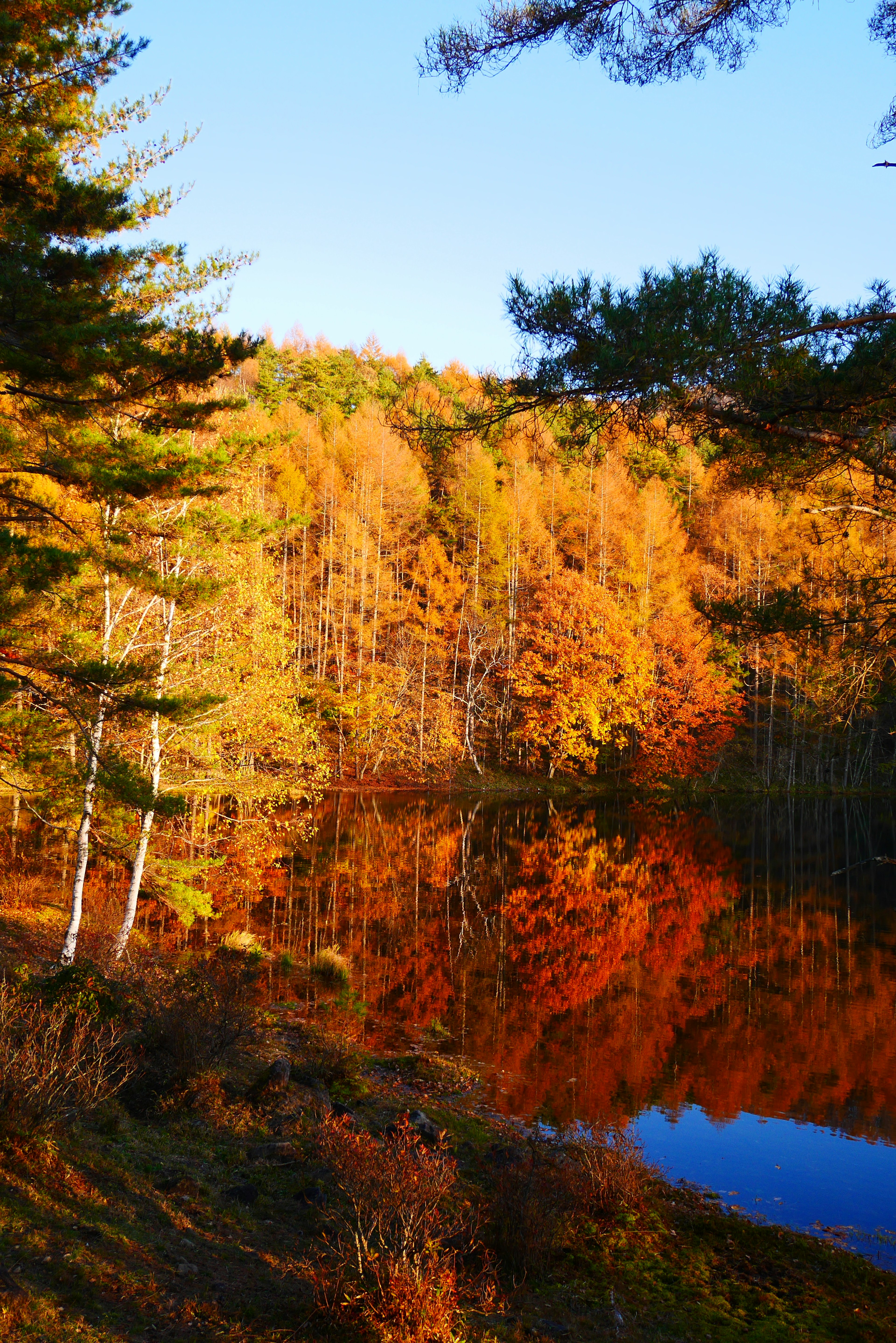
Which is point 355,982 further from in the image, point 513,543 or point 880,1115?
point 513,543

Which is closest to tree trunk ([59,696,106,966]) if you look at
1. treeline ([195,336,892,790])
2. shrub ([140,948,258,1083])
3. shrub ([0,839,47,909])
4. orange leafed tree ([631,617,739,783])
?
shrub ([140,948,258,1083])

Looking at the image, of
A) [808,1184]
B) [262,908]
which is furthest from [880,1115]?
[262,908]

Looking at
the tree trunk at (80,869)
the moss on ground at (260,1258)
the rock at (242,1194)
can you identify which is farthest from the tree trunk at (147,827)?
the rock at (242,1194)

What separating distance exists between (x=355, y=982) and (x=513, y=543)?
29.3 meters

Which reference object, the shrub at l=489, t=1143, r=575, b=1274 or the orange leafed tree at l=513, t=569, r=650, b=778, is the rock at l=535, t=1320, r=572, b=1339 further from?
the orange leafed tree at l=513, t=569, r=650, b=778

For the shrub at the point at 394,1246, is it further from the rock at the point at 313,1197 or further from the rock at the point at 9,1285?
the rock at the point at 9,1285

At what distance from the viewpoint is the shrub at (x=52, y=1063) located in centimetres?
432

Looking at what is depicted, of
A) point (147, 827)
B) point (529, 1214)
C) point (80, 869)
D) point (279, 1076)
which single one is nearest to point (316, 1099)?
point (279, 1076)

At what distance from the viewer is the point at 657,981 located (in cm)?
1234

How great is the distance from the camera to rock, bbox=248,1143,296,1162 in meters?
5.66

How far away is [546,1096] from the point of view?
843 cm

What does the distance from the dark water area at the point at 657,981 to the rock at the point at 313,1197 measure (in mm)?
3211

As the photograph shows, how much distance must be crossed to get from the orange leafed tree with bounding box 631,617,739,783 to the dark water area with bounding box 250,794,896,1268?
11509 mm

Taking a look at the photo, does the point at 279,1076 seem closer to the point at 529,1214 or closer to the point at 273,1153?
the point at 273,1153
